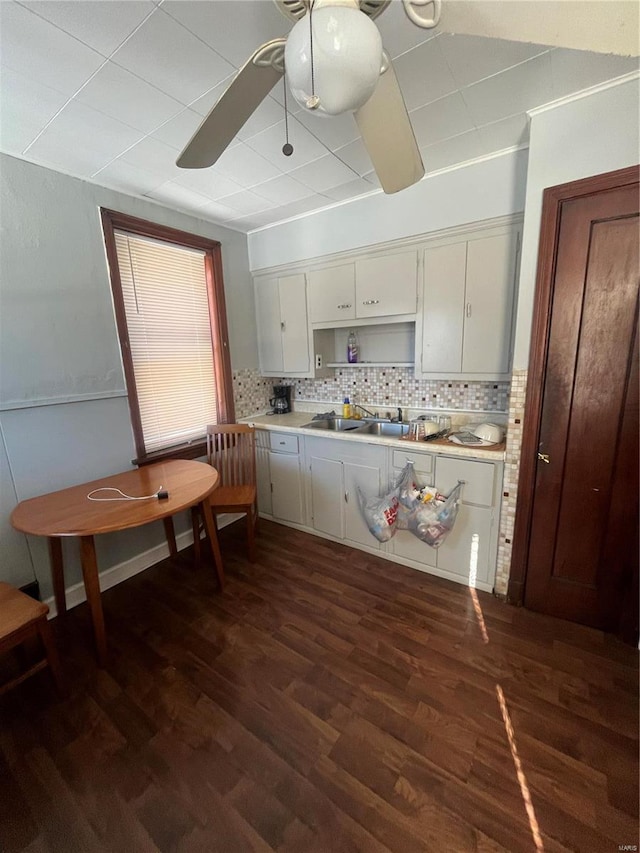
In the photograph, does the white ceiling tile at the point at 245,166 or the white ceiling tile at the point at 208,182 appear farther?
the white ceiling tile at the point at 208,182

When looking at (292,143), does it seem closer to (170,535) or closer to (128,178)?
(128,178)

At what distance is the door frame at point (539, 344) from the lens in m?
1.55

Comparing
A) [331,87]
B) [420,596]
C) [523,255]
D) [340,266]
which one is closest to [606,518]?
[420,596]


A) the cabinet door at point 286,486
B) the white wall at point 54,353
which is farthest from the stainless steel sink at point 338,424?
the white wall at point 54,353

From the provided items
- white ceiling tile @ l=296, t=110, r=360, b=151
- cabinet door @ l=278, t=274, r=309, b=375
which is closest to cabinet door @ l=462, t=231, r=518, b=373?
white ceiling tile @ l=296, t=110, r=360, b=151

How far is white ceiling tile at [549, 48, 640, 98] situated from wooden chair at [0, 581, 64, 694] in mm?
2979

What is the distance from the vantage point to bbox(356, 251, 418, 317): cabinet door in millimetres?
2348

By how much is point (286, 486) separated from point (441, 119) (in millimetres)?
2499

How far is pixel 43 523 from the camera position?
5.26 feet

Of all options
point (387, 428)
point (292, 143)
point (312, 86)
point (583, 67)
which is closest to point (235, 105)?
point (312, 86)

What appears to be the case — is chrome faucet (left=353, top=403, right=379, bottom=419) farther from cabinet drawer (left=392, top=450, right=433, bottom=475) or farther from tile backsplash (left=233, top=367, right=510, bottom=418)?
cabinet drawer (left=392, top=450, right=433, bottom=475)

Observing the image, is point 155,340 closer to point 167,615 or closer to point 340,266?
point 340,266

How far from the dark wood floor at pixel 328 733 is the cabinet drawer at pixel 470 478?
2.04 feet

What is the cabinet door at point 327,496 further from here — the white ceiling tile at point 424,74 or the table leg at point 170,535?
the white ceiling tile at point 424,74
